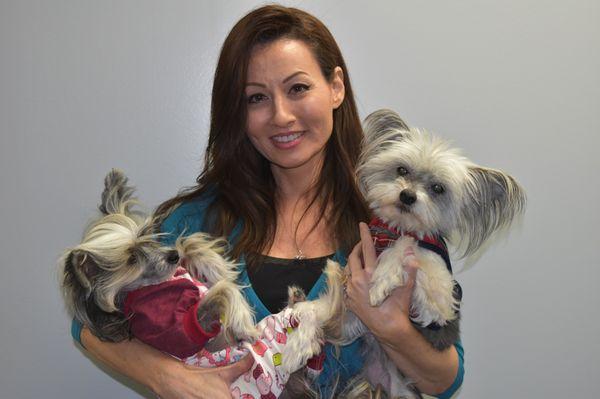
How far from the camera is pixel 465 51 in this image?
9.29 ft

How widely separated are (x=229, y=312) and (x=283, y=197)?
2.52 ft

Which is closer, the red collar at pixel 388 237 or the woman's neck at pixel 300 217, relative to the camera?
the red collar at pixel 388 237

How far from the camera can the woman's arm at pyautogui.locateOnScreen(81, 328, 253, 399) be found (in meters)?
1.76

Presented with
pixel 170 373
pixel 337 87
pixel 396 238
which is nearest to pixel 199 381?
pixel 170 373

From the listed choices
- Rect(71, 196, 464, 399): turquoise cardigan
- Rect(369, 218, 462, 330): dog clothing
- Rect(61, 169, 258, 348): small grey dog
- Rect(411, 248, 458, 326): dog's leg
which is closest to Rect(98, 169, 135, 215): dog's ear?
Rect(61, 169, 258, 348): small grey dog

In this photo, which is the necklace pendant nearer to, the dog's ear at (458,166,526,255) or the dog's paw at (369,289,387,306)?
the dog's paw at (369,289,387,306)

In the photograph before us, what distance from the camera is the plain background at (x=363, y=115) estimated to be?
2.67m

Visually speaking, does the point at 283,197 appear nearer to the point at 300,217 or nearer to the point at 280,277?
the point at 300,217

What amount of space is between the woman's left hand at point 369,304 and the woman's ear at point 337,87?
0.68 meters

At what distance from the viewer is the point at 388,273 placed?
68.2 inches

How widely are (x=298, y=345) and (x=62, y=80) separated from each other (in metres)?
1.86

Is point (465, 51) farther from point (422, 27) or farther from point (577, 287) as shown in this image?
point (577, 287)

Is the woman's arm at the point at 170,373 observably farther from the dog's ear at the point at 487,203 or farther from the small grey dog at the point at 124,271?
the dog's ear at the point at 487,203

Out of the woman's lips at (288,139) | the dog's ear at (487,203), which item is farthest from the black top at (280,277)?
the dog's ear at (487,203)
